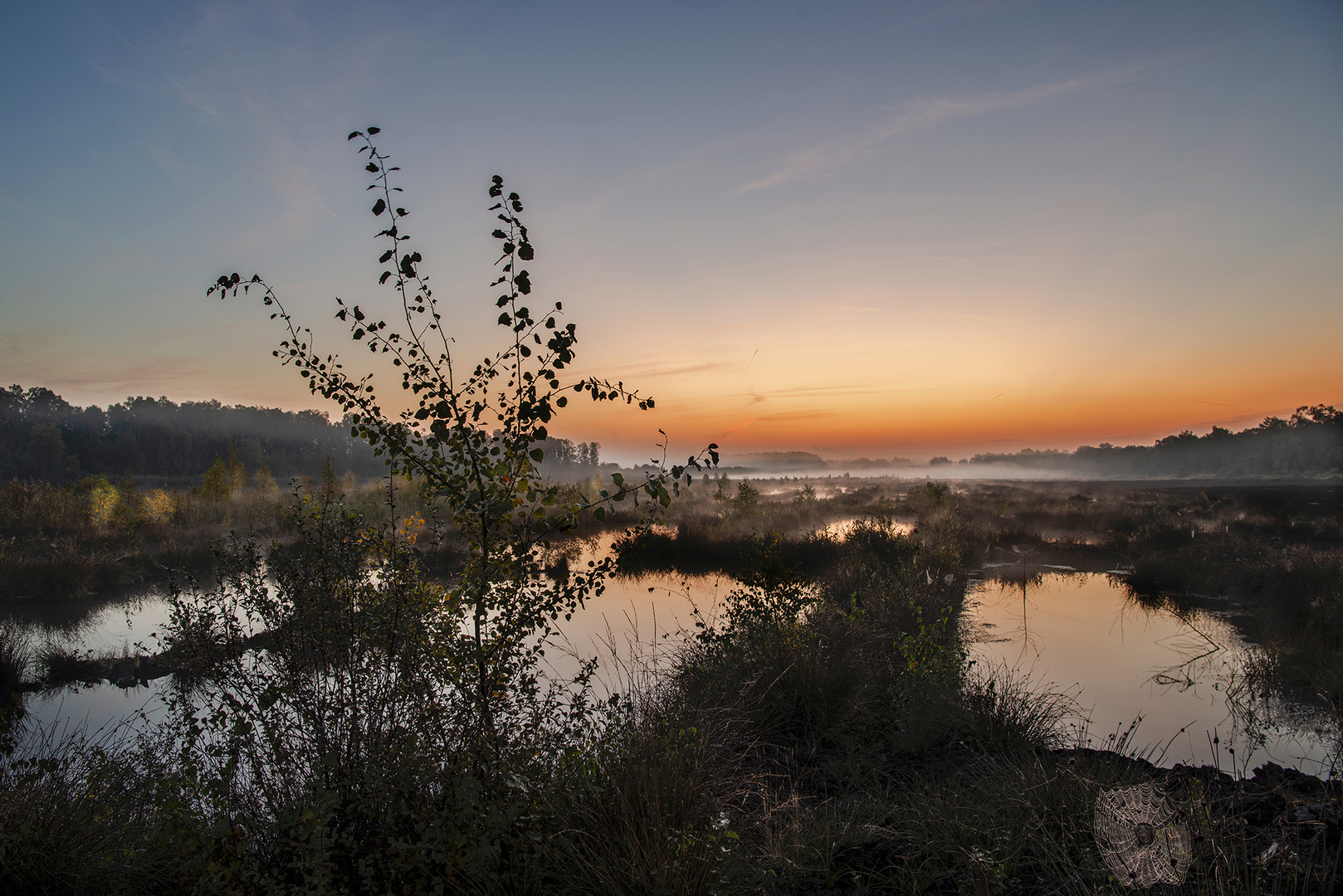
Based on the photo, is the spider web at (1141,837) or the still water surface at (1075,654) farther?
the still water surface at (1075,654)

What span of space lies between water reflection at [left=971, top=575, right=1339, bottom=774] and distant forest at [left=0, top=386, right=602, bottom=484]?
57727 millimetres

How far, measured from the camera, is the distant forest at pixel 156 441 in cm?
6462

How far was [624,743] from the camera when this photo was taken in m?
4.25

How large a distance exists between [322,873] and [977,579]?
58.3 ft

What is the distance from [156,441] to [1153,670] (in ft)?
340

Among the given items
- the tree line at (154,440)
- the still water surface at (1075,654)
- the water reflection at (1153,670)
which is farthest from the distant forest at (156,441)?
the water reflection at (1153,670)

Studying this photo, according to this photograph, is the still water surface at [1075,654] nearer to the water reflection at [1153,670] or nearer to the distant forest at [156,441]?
the water reflection at [1153,670]

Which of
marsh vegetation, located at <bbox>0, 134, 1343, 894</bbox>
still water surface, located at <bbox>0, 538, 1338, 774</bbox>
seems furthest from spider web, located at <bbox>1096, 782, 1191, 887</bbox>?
still water surface, located at <bbox>0, 538, 1338, 774</bbox>

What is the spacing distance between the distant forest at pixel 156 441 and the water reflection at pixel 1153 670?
5773cm

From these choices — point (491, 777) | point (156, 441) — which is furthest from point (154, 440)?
point (491, 777)

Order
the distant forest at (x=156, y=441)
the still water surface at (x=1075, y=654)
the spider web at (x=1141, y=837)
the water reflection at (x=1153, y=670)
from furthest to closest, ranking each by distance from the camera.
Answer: the distant forest at (x=156, y=441) < the still water surface at (x=1075, y=654) < the water reflection at (x=1153, y=670) < the spider web at (x=1141, y=837)

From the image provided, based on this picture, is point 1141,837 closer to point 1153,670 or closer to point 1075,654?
point 1153,670

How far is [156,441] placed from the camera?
81750mm

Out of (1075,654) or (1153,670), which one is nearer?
(1153,670)
